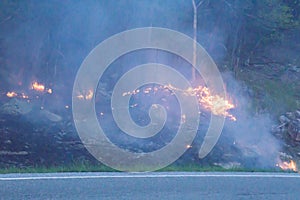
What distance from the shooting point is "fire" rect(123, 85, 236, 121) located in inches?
563

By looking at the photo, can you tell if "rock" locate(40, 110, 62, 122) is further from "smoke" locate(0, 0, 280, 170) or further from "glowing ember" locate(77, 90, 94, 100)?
"glowing ember" locate(77, 90, 94, 100)

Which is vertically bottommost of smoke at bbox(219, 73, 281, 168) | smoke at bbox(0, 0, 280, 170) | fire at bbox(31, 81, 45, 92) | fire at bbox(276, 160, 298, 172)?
fire at bbox(276, 160, 298, 172)

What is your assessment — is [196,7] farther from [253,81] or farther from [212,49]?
[253,81]

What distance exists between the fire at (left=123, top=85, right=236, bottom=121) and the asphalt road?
24.1 feet

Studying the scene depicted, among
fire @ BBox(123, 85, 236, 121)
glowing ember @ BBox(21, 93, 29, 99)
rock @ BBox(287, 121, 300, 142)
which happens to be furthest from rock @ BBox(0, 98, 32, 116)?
rock @ BBox(287, 121, 300, 142)

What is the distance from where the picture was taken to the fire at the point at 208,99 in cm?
1430

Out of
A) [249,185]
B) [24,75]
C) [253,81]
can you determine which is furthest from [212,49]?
[249,185]

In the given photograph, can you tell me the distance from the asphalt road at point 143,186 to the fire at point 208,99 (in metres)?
7.34

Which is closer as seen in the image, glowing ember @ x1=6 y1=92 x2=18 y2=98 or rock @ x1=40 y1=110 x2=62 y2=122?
rock @ x1=40 y1=110 x2=62 y2=122

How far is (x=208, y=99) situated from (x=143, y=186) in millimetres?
9356

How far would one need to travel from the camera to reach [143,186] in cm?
582

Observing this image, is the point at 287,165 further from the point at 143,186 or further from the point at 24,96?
the point at 24,96

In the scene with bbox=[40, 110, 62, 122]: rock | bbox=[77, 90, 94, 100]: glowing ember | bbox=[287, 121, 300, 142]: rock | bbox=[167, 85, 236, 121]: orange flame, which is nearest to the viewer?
bbox=[40, 110, 62, 122]: rock

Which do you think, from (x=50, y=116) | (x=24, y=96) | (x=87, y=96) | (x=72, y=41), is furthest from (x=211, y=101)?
(x=24, y=96)
